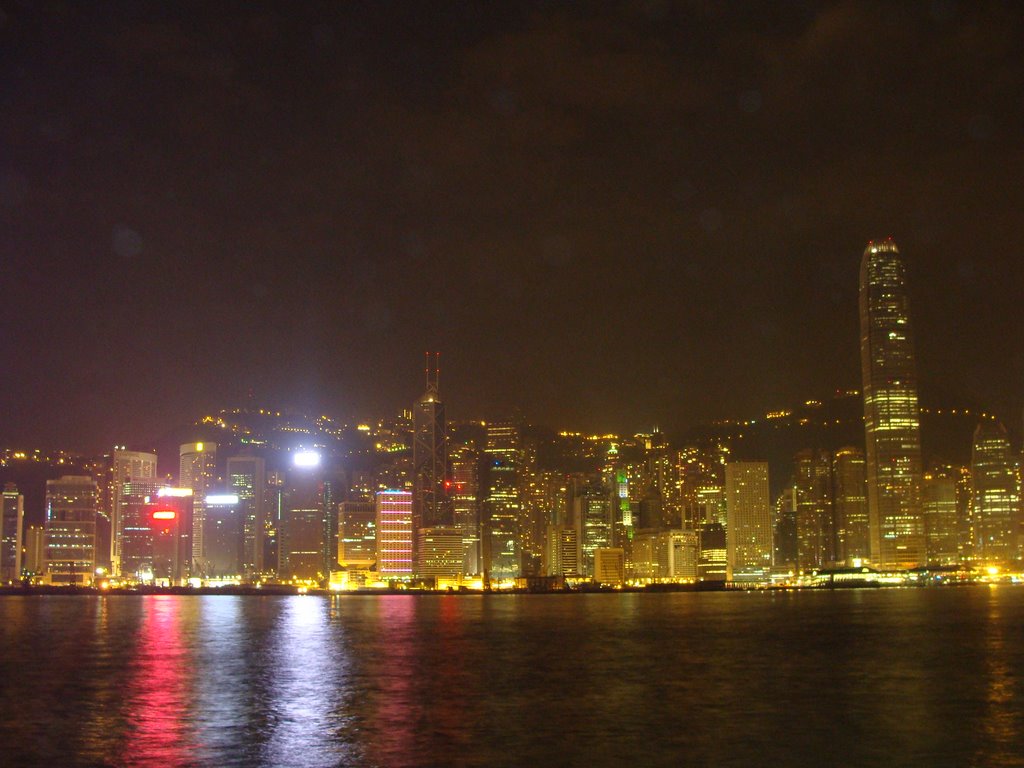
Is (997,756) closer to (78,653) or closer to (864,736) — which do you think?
(864,736)

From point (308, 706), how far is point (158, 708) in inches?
178

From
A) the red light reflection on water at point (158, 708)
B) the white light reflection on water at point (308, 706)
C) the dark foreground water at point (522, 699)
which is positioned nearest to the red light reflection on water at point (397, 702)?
the dark foreground water at point (522, 699)

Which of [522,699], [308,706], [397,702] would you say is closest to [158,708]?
[308,706]

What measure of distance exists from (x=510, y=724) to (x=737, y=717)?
6281 millimetres

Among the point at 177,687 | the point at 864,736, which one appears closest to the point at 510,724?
the point at 864,736

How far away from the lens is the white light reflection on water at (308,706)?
26.8 meters

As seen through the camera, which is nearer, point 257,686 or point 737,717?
point 737,717

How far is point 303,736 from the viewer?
29.6m

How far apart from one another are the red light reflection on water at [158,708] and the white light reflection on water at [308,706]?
2.21 metres

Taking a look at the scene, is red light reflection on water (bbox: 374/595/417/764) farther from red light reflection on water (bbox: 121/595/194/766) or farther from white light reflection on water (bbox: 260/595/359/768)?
red light reflection on water (bbox: 121/595/194/766)

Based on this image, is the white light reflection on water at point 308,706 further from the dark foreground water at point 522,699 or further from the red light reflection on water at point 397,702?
the red light reflection on water at point 397,702

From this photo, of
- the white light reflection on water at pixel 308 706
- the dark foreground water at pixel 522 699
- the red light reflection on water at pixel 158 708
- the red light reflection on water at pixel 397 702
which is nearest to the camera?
the white light reflection on water at pixel 308 706

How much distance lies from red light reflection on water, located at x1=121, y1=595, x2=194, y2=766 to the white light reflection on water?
7.27 ft

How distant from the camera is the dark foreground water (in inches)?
1062
